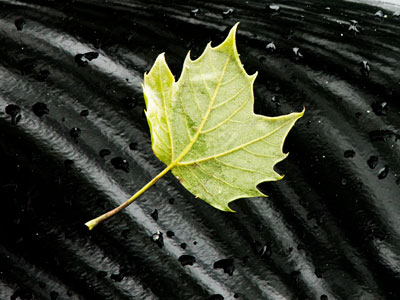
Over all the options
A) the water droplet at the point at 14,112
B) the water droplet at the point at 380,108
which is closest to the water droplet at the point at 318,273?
the water droplet at the point at 380,108

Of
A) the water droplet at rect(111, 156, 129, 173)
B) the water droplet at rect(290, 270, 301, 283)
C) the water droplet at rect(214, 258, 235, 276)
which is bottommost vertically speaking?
the water droplet at rect(214, 258, 235, 276)

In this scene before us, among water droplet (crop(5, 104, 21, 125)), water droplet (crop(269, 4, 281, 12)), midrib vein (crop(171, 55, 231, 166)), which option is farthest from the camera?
water droplet (crop(269, 4, 281, 12))

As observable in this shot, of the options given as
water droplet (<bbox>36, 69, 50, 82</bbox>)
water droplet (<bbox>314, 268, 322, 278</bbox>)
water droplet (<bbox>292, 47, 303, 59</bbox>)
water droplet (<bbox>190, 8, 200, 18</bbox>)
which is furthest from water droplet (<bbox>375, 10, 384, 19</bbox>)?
water droplet (<bbox>36, 69, 50, 82</bbox>)

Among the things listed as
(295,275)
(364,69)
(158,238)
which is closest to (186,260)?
(158,238)

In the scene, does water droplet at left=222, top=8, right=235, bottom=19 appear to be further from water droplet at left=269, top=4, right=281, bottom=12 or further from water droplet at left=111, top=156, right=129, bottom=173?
water droplet at left=111, top=156, right=129, bottom=173

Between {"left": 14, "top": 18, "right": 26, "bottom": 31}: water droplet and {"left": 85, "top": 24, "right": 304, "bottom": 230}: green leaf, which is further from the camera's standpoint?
{"left": 14, "top": 18, "right": 26, "bottom": 31}: water droplet

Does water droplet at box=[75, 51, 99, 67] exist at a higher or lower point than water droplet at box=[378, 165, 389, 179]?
lower

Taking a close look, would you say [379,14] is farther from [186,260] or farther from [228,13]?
[186,260]

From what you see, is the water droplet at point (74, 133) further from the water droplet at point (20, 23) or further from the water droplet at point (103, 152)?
the water droplet at point (20, 23)
